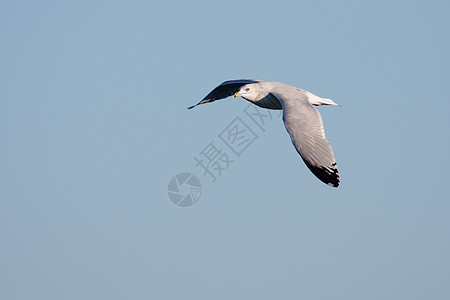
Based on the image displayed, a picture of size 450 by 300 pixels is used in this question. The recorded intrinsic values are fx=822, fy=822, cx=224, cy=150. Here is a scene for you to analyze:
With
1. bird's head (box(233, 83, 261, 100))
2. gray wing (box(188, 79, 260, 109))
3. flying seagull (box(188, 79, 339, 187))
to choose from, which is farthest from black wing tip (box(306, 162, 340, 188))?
gray wing (box(188, 79, 260, 109))

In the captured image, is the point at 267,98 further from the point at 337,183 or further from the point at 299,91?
the point at 337,183

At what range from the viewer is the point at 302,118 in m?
16.1

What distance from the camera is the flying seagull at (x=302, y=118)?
15.1 meters

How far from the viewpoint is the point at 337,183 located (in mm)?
14977

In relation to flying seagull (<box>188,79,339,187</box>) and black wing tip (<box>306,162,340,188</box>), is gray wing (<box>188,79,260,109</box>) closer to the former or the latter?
flying seagull (<box>188,79,339,187</box>)

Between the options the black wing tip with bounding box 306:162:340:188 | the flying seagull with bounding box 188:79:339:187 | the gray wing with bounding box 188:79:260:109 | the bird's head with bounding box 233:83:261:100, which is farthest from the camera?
the gray wing with bounding box 188:79:260:109

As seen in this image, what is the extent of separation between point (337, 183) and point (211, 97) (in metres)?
6.20

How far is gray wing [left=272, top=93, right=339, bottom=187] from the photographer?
1507 centimetres

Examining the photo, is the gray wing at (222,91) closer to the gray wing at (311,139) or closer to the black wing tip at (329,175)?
the gray wing at (311,139)

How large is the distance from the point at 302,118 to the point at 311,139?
0.65 m

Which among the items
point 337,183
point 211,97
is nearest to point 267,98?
point 211,97

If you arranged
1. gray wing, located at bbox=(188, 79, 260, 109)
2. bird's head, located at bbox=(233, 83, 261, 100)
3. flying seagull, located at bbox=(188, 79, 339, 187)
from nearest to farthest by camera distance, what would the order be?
flying seagull, located at bbox=(188, 79, 339, 187) < bird's head, located at bbox=(233, 83, 261, 100) < gray wing, located at bbox=(188, 79, 260, 109)

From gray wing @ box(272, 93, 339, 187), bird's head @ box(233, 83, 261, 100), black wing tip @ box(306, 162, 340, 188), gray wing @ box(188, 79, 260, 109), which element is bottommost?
black wing tip @ box(306, 162, 340, 188)

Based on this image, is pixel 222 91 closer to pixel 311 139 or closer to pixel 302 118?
pixel 302 118
